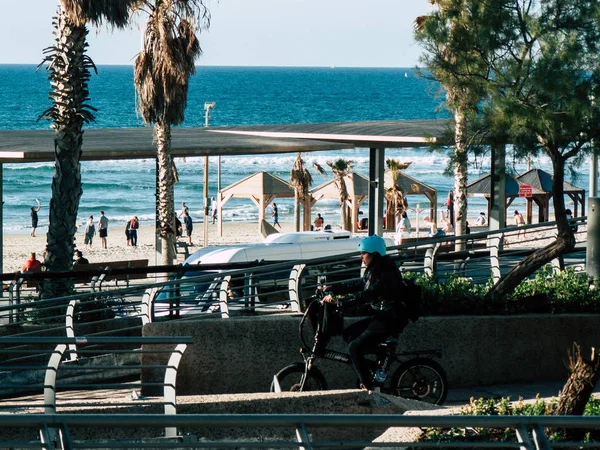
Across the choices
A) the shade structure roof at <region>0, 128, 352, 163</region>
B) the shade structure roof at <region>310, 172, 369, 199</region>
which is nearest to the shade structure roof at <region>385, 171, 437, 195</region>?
the shade structure roof at <region>310, 172, 369, 199</region>

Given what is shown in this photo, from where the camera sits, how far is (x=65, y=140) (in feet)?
56.1

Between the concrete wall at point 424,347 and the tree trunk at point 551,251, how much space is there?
0.52 metres

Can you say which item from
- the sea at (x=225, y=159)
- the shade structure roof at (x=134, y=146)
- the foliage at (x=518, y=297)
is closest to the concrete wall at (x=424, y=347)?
the foliage at (x=518, y=297)

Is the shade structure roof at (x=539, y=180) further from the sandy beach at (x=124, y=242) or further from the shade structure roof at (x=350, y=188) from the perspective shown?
the shade structure roof at (x=350, y=188)

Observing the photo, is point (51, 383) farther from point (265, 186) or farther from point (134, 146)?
point (265, 186)

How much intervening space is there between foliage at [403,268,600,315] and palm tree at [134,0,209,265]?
15.8 m

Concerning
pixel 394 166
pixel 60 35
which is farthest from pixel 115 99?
pixel 60 35

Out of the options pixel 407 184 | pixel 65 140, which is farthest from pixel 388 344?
pixel 407 184

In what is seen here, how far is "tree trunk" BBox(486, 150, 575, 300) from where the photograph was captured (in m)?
10.8

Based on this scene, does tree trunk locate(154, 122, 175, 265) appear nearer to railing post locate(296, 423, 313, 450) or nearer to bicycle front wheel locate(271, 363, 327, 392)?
bicycle front wheel locate(271, 363, 327, 392)

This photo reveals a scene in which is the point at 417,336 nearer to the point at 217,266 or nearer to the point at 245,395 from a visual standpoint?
the point at 245,395

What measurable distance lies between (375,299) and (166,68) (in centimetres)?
1907

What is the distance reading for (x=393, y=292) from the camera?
27.4 ft

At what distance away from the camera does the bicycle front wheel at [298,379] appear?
28.7 ft
